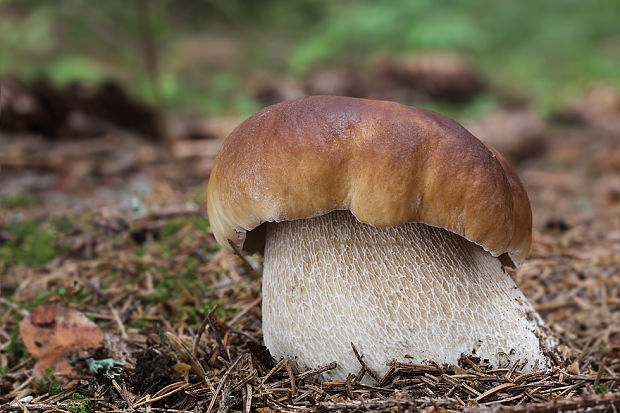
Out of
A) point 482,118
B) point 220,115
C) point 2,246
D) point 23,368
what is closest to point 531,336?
point 23,368

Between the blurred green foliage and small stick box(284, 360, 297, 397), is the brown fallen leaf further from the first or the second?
the blurred green foliage

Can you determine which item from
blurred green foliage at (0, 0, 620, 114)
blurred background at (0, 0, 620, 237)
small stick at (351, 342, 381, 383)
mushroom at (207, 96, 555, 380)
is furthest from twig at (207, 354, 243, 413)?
blurred green foliage at (0, 0, 620, 114)

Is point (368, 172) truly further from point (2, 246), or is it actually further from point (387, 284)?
point (2, 246)

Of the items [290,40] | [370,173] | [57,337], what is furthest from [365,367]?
[290,40]

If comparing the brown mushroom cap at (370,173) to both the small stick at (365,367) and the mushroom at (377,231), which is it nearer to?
the mushroom at (377,231)

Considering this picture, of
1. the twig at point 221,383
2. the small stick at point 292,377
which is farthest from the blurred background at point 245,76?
the small stick at point 292,377

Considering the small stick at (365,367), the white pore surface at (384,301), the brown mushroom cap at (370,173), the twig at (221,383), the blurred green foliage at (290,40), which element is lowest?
the twig at (221,383)
